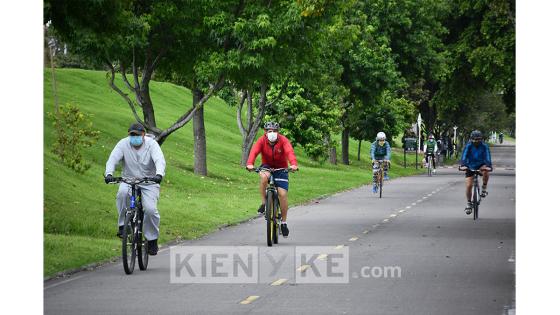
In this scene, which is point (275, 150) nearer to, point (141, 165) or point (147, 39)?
point (141, 165)

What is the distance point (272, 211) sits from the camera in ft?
59.8

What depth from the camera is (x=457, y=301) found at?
12.1 meters

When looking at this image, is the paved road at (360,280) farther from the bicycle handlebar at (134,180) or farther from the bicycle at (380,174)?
the bicycle at (380,174)

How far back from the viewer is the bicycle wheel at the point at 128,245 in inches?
566

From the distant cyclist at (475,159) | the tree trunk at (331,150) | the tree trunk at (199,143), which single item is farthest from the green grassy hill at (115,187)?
the distant cyclist at (475,159)

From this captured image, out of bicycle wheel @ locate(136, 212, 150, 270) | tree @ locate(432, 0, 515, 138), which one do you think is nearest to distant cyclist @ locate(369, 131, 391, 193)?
tree @ locate(432, 0, 515, 138)

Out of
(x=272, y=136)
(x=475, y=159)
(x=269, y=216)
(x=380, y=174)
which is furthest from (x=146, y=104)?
(x=269, y=216)

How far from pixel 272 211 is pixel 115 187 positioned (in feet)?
38.4

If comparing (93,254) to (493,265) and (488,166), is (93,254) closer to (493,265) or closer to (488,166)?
(493,265)

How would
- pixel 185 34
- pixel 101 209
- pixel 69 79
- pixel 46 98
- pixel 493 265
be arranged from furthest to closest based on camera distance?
pixel 69 79 → pixel 46 98 → pixel 185 34 → pixel 101 209 → pixel 493 265

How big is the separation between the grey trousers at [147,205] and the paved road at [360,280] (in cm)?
50

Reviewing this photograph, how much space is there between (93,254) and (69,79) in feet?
178

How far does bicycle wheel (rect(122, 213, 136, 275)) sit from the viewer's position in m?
14.4
